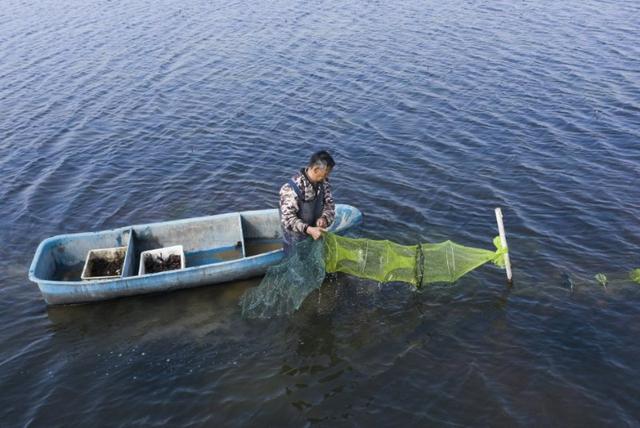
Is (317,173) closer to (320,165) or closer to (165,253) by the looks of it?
(320,165)

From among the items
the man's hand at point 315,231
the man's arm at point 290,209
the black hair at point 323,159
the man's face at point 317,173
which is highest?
the black hair at point 323,159

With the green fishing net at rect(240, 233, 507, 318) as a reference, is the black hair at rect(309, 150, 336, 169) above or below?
above

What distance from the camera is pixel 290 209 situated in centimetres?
950

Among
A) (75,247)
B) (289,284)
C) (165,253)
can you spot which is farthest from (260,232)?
(75,247)

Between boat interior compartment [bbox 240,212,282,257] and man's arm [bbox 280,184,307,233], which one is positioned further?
boat interior compartment [bbox 240,212,282,257]

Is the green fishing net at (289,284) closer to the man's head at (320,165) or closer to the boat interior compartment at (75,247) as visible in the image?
the man's head at (320,165)

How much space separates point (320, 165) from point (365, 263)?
2.20m

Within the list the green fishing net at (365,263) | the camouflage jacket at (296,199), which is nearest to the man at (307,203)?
the camouflage jacket at (296,199)

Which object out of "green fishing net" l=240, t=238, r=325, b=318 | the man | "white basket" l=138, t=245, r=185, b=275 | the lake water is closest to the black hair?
the man

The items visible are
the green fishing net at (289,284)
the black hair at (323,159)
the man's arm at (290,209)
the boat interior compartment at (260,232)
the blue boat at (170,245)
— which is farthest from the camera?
the boat interior compartment at (260,232)

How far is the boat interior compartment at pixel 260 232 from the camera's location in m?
12.4

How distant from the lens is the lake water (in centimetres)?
894

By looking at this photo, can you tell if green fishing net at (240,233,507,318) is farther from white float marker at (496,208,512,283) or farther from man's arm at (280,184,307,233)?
man's arm at (280,184,307,233)

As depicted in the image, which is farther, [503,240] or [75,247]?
[75,247]
